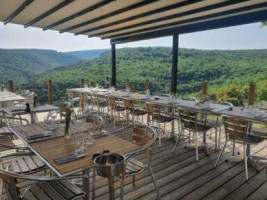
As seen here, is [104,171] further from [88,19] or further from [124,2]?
[88,19]

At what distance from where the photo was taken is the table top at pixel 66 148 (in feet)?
5.69

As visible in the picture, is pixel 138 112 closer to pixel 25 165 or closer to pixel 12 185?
pixel 25 165

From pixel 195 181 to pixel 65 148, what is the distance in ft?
6.38

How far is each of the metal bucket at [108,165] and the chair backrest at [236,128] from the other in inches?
89.4

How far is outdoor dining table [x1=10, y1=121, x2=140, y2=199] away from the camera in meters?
1.73

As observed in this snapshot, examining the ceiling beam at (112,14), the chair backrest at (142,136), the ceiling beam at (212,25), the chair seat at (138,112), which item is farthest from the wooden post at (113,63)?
the chair backrest at (142,136)

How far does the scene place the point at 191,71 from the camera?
32.6 feet

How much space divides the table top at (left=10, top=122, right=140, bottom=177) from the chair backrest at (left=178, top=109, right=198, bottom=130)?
1.96 m

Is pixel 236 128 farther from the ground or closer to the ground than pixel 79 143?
closer to the ground

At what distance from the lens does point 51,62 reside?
18391mm

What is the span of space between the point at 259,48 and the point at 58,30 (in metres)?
9.26

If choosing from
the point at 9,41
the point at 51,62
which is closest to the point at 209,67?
the point at 51,62

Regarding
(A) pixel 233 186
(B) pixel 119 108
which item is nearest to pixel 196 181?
(A) pixel 233 186

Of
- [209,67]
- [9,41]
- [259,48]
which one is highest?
[9,41]
